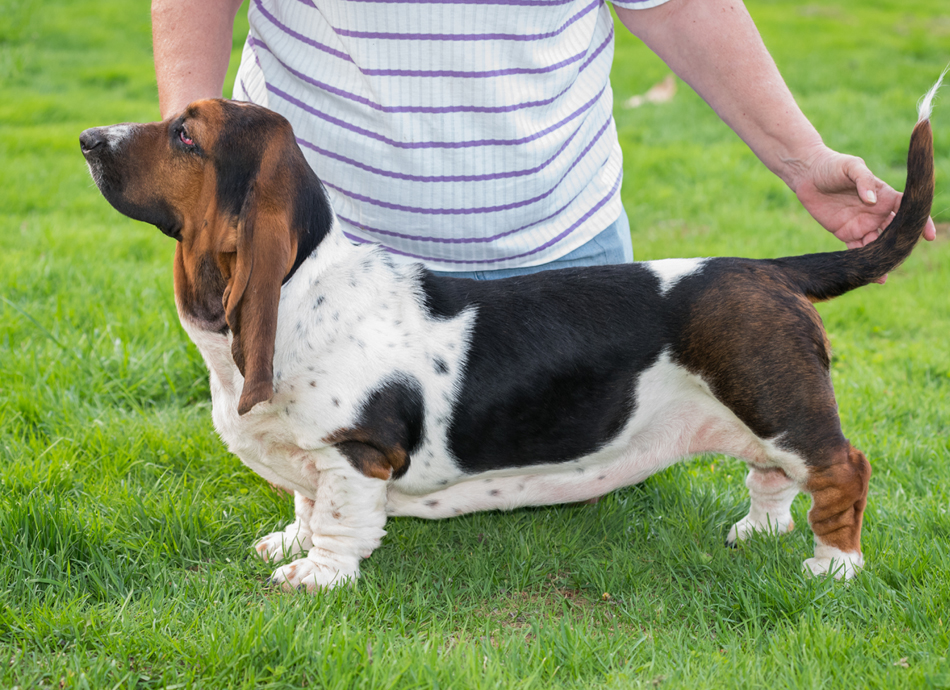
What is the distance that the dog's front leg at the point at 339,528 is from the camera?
3.00 metres

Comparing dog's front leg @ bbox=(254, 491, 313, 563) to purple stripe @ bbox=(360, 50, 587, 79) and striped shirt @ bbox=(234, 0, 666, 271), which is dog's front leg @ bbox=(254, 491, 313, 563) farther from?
purple stripe @ bbox=(360, 50, 587, 79)

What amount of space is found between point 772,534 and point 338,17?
257 cm

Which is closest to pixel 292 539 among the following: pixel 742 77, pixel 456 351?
pixel 456 351

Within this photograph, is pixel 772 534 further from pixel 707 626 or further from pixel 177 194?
pixel 177 194

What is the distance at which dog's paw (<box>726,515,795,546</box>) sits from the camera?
346cm

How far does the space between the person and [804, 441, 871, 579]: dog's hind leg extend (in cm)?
92

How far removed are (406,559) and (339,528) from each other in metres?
0.38

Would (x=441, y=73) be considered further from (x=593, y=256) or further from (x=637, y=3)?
(x=593, y=256)

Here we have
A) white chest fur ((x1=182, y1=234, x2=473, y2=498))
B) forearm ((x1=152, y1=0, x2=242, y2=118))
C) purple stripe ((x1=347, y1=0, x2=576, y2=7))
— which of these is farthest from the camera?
purple stripe ((x1=347, y1=0, x2=576, y2=7))

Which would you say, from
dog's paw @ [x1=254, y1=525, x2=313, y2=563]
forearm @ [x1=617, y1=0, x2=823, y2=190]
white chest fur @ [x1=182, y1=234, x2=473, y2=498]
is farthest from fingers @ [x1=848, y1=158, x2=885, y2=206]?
dog's paw @ [x1=254, y1=525, x2=313, y2=563]

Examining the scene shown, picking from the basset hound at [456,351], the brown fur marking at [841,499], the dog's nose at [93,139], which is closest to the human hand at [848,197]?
the basset hound at [456,351]

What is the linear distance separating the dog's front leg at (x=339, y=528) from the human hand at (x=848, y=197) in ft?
6.42

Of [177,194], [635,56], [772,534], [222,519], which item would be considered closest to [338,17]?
[177,194]

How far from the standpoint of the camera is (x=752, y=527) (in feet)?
11.4
